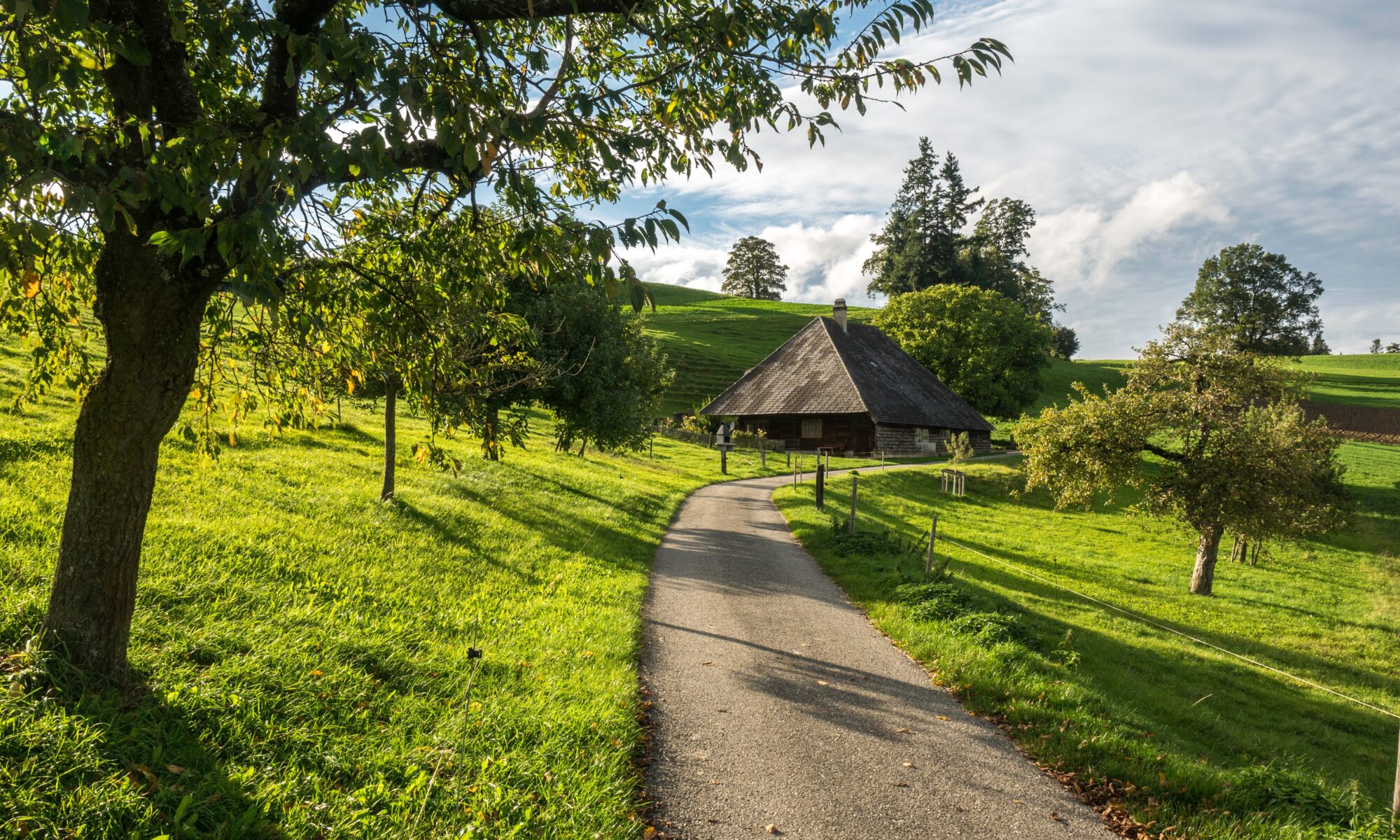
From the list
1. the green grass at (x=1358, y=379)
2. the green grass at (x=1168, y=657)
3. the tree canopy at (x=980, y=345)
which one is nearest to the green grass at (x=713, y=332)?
the tree canopy at (x=980, y=345)

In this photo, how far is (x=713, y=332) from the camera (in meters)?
85.7

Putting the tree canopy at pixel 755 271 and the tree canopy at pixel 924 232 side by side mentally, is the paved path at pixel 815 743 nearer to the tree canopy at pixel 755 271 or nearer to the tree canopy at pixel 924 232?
the tree canopy at pixel 924 232

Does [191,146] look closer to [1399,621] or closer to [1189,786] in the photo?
[1189,786]

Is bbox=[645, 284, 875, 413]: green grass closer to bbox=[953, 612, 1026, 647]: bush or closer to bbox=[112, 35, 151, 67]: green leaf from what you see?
bbox=[953, 612, 1026, 647]: bush

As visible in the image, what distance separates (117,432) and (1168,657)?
14853 mm

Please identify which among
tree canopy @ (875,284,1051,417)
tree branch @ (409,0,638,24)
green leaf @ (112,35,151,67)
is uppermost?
tree canopy @ (875,284,1051,417)

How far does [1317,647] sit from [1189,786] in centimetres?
1289

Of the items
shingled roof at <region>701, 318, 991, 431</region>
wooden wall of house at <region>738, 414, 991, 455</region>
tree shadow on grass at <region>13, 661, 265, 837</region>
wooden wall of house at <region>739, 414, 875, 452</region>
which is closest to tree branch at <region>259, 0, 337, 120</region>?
tree shadow on grass at <region>13, 661, 265, 837</region>

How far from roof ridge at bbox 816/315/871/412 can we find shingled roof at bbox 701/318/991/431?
5cm

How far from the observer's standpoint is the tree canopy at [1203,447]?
55.8ft

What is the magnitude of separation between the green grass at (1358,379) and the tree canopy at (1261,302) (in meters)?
3.00

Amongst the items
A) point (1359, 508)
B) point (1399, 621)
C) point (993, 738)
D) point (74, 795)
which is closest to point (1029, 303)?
point (1359, 508)

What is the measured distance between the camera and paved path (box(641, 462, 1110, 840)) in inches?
193

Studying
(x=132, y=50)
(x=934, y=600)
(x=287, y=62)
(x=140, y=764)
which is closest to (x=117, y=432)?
(x=140, y=764)
